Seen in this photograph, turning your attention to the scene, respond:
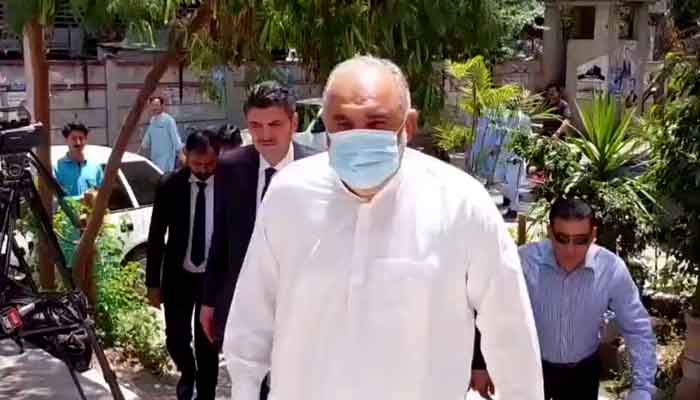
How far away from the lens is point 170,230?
509 centimetres

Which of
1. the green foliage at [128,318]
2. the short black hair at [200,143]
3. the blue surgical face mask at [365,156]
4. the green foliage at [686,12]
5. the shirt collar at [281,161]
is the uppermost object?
the green foliage at [686,12]

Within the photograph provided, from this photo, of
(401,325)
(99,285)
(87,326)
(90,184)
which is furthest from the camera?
(90,184)

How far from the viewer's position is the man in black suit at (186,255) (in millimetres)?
4977

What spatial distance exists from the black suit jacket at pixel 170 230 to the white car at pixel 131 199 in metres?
2.11

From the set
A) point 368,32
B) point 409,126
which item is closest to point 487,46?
point 368,32

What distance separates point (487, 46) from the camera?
5.00 meters

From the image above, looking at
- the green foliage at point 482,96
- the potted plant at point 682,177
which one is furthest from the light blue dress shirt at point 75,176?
the green foliage at point 482,96

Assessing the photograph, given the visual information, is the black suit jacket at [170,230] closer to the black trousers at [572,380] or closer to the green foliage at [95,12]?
the green foliage at [95,12]

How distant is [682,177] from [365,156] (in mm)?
3287

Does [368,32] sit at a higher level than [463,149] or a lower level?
higher

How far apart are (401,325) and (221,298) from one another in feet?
6.03

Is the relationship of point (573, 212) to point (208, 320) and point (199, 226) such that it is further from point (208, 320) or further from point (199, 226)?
point (199, 226)

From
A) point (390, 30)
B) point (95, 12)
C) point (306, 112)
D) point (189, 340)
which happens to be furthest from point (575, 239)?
point (306, 112)

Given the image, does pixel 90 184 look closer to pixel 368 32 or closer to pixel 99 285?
pixel 99 285
